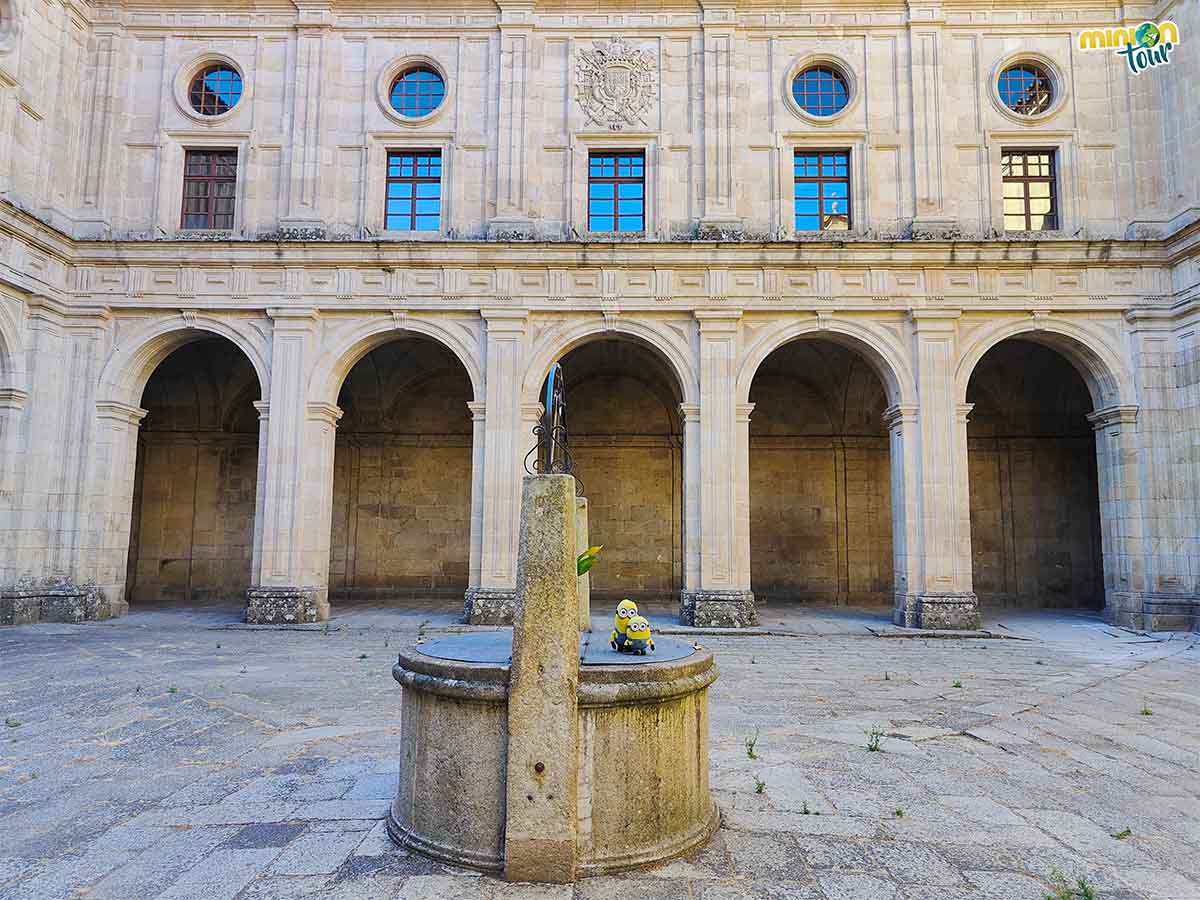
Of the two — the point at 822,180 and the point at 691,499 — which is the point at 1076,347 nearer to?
the point at 822,180

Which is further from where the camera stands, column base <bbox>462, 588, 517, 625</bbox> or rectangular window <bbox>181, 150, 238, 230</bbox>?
rectangular window <bbox>181, 150, 238, 230</bbox>

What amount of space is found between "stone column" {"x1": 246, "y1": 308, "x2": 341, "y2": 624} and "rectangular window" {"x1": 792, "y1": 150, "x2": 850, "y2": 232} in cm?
1068

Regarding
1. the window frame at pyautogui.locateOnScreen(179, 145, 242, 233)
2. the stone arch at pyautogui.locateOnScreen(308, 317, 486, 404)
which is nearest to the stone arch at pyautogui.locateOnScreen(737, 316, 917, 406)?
the stone arch at pyautogui.locateOnScreen(308, 317, 486, 404)

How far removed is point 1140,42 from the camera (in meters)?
15.6

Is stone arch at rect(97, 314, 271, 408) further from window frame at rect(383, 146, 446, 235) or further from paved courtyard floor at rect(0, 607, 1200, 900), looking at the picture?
paved courtyard floor at rect(0, 607, 1200, 900)

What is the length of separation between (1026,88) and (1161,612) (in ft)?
37.4

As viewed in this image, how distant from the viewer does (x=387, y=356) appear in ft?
66.0

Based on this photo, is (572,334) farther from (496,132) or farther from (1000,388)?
(1000,388)

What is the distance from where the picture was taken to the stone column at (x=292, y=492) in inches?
576

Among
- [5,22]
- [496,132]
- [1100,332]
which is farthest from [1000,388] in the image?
[5,22]

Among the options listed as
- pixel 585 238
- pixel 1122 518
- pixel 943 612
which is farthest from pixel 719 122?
pixel 1122 518

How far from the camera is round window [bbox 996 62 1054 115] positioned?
1625 cm

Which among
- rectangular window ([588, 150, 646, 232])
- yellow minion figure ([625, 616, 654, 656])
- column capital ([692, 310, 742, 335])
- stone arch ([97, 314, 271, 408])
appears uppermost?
rectangular window ([588, 150, 646, 232])

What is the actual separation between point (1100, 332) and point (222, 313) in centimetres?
1812
